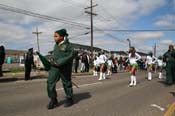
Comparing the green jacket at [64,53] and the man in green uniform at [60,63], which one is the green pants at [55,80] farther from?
the green jacket at [64,53]

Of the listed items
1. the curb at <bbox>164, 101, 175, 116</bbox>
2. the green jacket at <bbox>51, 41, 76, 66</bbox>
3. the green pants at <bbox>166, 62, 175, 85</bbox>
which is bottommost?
the curb at <bbox>164, 101, 175, 116</bbox>

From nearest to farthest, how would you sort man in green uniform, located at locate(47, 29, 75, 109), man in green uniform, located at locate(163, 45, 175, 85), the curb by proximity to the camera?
1. the curb
2. man in green uniform, located at locate(47, 29, 75, 109)
3. man in green uniform, located at locate(163, 45, 175, 85)

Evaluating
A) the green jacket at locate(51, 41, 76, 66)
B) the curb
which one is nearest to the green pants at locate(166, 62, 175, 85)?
the curb

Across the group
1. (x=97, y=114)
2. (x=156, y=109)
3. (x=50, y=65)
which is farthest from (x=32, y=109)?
(x=156, y=109)

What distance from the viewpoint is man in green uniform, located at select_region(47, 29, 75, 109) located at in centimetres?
790

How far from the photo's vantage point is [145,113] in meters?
7.82

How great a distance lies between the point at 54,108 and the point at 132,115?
1.98 metres

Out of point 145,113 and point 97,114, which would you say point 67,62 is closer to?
point 97,114

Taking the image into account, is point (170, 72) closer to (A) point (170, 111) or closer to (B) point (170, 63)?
(B) point (170, 63)

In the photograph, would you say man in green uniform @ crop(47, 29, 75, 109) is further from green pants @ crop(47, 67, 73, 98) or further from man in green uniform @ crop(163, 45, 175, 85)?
man in green uniform @ crop(163, 45, 175, 85)

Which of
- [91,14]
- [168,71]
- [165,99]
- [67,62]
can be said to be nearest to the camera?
[67,62]

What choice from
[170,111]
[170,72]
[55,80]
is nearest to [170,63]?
[170,72]

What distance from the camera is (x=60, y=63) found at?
7848 millimetres

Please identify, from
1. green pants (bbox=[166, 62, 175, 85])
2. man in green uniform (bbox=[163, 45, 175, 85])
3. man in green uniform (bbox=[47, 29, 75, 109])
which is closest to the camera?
man in green uniform (bbox=[47, 29, 75, 109])
